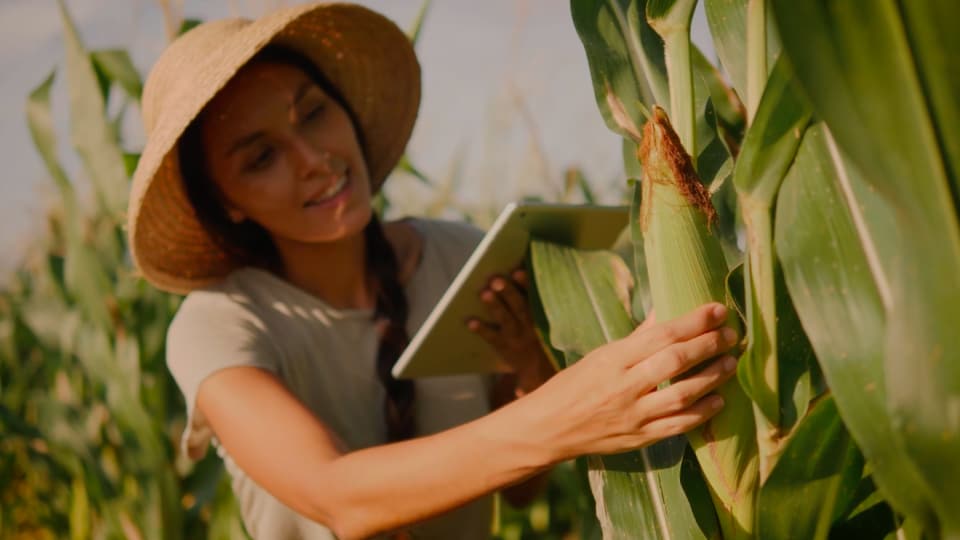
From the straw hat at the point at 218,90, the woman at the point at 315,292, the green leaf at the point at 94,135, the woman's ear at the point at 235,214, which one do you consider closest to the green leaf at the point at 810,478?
the woman at the point at 315,292

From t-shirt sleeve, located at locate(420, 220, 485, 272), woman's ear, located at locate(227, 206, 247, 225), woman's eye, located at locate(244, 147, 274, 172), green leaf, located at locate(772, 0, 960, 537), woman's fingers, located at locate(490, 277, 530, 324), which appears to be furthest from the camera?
t-shirt sleeve, located at locate(420, 220, 485, 272)

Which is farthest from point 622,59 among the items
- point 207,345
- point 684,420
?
point 207,345

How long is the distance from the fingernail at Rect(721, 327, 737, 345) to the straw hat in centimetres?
77

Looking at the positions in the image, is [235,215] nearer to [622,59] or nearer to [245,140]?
[245,140]

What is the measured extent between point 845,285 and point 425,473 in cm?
41

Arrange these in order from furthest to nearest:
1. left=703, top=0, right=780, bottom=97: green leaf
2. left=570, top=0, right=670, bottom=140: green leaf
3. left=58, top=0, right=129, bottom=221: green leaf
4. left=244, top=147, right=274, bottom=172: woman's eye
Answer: left=58, top=0, right=129, bottom=221: green leaf, left=244, top=147, right=274, bottom=172: woman's eye, left=570, top=0, right=670, bottom=140: green leaf, left=703, top=0, right=780, bottom=97: green leaf

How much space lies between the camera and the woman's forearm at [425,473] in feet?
2.65

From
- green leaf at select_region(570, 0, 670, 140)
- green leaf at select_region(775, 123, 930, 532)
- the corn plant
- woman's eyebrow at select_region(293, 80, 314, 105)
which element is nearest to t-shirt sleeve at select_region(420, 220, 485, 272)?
woman's eyebrow at select_region(293, 80, 314, 105)

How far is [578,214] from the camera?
3.33 ft

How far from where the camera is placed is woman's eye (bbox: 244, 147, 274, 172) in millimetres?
1342

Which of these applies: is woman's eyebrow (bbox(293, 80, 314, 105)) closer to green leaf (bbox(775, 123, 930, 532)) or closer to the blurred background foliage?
the blurred background foliage

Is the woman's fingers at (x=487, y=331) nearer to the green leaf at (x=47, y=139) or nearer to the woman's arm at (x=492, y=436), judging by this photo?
the woman's arm at (x=492, y=436)

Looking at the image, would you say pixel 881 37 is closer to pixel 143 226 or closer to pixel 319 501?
pixel 319 501

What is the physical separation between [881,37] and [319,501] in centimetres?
73
